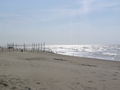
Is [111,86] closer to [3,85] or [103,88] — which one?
[103,88]

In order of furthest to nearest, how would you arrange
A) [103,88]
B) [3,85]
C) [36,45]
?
[36,45], [103,88], [3,85]

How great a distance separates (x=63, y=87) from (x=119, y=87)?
7.99 feet

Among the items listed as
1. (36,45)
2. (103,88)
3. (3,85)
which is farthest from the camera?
(36,45)

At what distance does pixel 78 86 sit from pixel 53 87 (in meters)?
1.05

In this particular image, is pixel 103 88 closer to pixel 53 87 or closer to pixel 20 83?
pixel 53 87

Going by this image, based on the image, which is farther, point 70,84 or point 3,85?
point 70,84

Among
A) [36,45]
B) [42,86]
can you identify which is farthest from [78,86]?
[36,45]

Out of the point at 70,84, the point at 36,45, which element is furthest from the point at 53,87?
the point at 36,45

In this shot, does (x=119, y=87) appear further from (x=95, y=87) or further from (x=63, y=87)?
(x=63, y=87)

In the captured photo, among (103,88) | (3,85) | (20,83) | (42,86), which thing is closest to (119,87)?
(103,88)

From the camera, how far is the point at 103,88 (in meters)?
7.39

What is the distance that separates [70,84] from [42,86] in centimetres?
127

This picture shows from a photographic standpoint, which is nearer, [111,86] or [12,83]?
[12,83]

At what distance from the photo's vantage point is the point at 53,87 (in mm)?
7184
